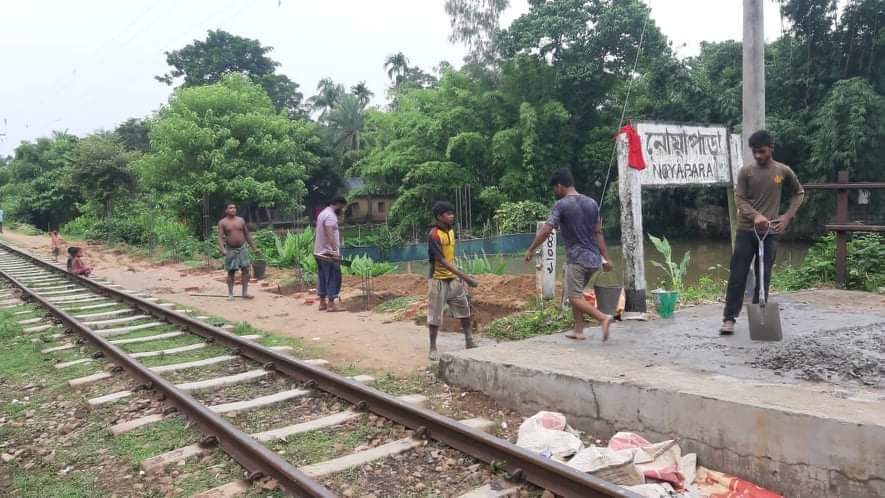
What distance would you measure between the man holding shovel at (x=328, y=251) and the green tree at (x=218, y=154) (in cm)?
1438

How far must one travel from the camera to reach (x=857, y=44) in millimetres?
24969

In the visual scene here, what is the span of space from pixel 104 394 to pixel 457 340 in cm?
360

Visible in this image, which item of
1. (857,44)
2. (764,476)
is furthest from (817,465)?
(857,44)

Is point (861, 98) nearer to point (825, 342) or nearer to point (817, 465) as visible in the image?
point (825, 342)

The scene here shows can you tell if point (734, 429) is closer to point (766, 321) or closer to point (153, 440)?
point (766, 321)

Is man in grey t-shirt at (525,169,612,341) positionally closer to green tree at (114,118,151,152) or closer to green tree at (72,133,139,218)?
green tree at (72,133,139,218)

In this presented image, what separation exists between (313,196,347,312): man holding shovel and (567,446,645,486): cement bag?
6.81 meters

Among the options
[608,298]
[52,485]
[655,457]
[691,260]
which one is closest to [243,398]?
[52,485]

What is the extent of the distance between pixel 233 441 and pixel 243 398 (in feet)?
4.33

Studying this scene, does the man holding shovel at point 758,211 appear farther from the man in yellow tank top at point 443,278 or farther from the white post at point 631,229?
the man in yellow tank top at point 443,278

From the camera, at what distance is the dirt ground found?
711 centimetres

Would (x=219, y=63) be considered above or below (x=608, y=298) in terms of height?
above

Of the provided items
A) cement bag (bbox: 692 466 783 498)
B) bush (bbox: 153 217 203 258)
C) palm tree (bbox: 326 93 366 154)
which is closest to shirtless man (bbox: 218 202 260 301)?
cement bag (bbox: 692 466 783 498)

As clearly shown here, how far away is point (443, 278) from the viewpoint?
6359 mm
